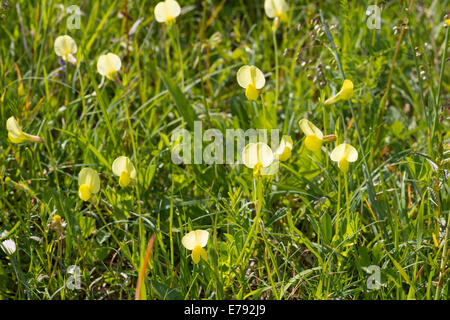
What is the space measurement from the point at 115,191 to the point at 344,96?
0.76 metres

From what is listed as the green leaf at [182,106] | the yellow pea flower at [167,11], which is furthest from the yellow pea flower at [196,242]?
the yellow pea flower at [167,11]

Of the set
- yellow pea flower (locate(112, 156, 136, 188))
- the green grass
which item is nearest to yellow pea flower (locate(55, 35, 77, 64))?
the green grass

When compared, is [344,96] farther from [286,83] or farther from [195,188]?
[286,83]

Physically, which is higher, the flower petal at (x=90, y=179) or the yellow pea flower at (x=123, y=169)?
the yellow pea flower at (x=123, y=169)

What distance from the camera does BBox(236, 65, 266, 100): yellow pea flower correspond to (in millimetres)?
1522

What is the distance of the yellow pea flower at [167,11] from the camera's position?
194cm

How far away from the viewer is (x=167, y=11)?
196cm

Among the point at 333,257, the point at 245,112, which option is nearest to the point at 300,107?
the point at 245,112

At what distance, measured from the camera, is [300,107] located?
86.5 inches

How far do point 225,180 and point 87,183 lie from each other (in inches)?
21.7

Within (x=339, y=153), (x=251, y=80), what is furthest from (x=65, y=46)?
(x=339, y=153)

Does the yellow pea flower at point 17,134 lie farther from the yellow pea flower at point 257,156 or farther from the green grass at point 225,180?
the yellow pea flower at point 257,156

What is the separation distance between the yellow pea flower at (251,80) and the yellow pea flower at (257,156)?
0.52 ft

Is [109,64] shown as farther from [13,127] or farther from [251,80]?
[251,80]
